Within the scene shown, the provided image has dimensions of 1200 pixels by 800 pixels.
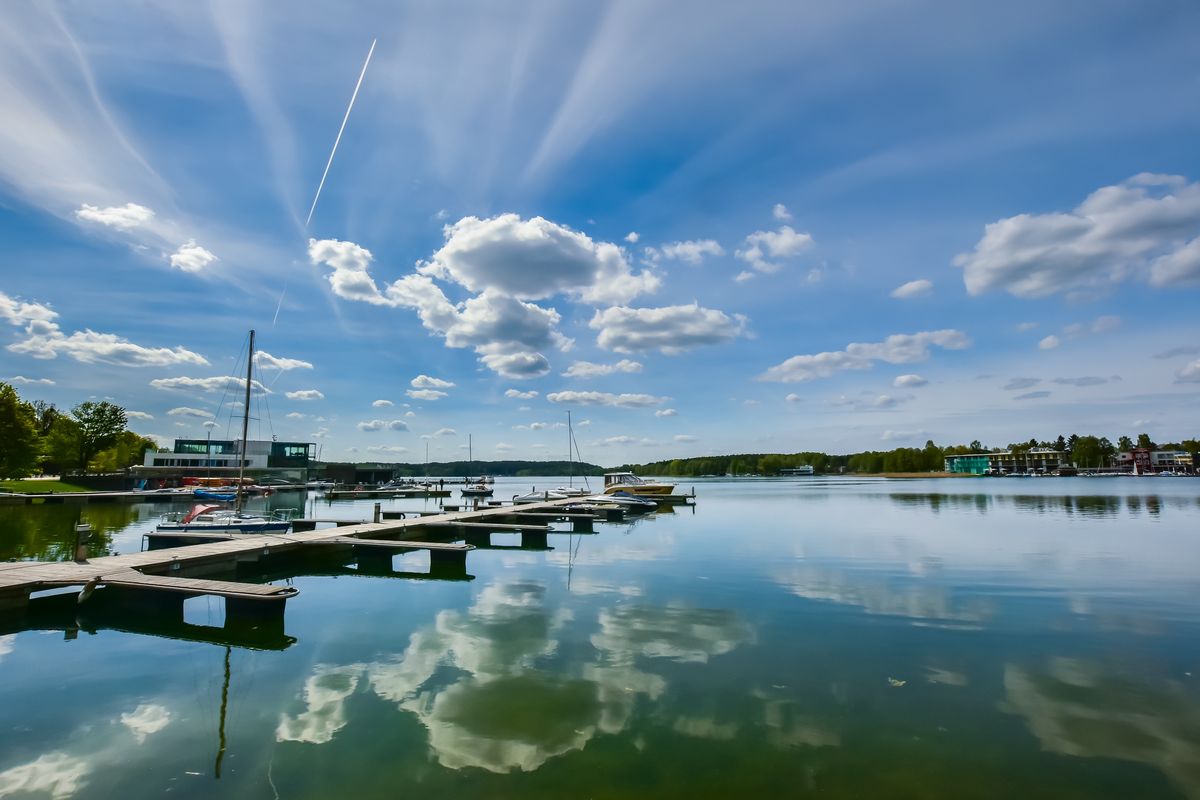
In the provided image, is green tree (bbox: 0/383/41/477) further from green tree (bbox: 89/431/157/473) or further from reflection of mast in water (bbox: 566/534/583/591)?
reflection of mast in water (bbox: 566/534/583/591)

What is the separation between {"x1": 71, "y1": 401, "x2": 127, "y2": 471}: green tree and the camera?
96.1m

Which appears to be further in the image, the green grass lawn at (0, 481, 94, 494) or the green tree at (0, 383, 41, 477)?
the green grass lawn at (0, 481, 94, 494)

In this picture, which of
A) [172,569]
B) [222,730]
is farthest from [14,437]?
[222,730]

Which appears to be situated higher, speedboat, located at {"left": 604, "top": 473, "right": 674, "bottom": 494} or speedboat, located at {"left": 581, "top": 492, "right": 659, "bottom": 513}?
speedboat, located at {"left": 604, "top": 473, "right": 674, "bottom": 494}

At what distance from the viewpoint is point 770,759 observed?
26.7 ft

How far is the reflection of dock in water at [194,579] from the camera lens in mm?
15469

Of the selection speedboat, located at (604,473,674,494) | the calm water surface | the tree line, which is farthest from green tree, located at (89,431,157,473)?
the calm water surface

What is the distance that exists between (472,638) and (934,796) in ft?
33.4

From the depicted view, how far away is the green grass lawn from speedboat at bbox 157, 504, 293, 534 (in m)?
57.1

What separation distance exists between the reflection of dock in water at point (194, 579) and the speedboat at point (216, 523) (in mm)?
1359

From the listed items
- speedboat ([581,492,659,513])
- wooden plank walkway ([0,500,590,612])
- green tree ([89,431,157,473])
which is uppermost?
green tree ([89,431,157,473])

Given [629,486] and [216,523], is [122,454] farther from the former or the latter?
[216,523]

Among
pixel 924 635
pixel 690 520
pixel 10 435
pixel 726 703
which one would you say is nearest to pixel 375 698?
pixel 726 703

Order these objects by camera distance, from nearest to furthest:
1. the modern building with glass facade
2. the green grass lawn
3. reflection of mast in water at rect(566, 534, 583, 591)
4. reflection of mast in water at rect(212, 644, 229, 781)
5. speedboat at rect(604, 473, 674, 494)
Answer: reflection of mast in water at rect(212, 644, 229, 781)
reflection of mast in water at rect(566, 534, 583, 591)
the green grass lawn
speedboat at rect(604, 473, 674, 494)
the modern building with glass facade
